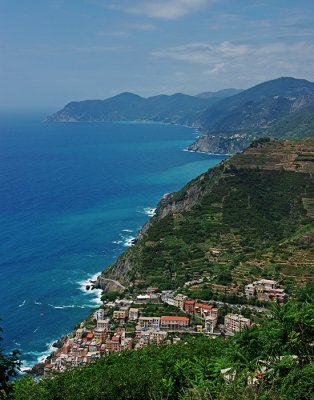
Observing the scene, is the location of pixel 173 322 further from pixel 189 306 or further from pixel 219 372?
pixel 219 372

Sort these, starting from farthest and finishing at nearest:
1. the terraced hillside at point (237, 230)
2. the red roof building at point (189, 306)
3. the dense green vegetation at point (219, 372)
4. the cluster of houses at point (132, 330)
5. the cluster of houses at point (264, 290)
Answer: the terraced hillside at point (237, 230) → the red roof building at point (189, 306) → the cluster of houses at point (264, 290) → the cluster of houses at point (132, 330) → the dense green vegetation at point (219, 372)

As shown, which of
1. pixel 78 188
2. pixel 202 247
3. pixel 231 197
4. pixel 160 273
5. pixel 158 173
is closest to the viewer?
pixel 160 273

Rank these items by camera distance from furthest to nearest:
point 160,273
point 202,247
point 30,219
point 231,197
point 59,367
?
point 30,219
point 231,197
point 202,247
point 160,273
point 59,367

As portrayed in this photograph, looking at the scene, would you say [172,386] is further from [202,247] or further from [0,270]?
[0,270]

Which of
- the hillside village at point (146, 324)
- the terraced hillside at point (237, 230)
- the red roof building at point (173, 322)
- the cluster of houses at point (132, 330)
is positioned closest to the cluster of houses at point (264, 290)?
the hillside village at point (146, 324)

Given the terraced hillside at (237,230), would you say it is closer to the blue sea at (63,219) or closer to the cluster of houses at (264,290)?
the cluster of houses at (264,290)

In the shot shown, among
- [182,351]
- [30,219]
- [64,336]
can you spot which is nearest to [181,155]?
[30,219]
